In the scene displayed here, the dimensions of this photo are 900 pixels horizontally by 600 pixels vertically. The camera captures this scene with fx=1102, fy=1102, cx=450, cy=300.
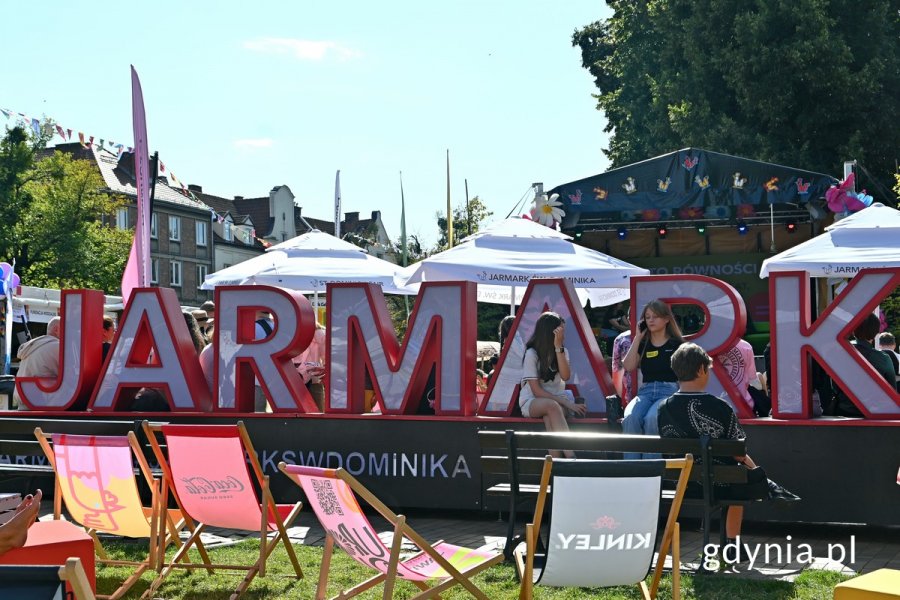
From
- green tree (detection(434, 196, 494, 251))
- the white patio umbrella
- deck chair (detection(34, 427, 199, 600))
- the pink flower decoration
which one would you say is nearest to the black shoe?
deck chair (detection(34, 427, 199, 600))

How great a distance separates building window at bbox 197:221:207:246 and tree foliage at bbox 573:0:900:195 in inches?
1878

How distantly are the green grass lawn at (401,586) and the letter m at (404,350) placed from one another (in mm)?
2308

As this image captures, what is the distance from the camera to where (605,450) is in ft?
20.7

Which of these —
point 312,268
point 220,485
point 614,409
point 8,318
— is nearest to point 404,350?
point 614,409

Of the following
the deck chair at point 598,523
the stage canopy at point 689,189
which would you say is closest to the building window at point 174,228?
the stage canopy at point 689,189

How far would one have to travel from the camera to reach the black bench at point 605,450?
6250 mm

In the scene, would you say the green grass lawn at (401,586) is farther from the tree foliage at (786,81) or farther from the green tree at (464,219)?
the green tree at (464,219)

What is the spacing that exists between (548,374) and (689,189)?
9.40 metres

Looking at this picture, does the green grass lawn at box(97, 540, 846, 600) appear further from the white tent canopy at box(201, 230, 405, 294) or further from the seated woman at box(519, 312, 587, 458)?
the white tent canopy at box(201, 230, 405, 294)

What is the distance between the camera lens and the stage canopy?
1661 centimetres

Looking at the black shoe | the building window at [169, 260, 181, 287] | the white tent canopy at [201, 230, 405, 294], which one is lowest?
the black shoe

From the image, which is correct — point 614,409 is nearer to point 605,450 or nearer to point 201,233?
point 605,450

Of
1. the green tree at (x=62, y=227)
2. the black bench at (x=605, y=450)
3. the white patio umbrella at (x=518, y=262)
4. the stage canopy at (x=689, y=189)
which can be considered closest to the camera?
the black bench at (x=605, y=450)

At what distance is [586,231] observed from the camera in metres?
18.1
